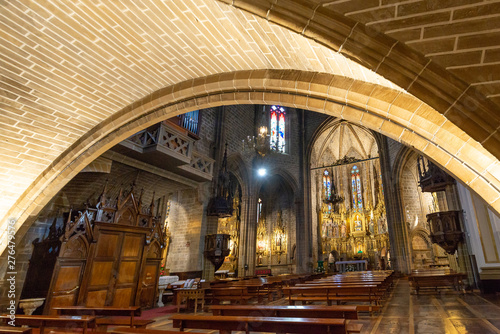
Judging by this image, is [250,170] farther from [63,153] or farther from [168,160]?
[63,153]

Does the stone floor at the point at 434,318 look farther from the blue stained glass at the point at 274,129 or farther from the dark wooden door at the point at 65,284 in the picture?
the blue stained glass at the point at 274,129

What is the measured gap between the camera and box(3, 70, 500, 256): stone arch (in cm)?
228

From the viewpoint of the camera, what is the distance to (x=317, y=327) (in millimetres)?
2449

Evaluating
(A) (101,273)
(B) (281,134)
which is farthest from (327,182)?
(A) (101,273)

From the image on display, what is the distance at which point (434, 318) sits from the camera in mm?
4070

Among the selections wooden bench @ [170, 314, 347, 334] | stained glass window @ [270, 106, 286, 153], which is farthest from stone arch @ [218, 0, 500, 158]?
stained glass window @ [270, 106, 286, 153]

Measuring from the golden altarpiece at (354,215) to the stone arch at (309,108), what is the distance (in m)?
16.8

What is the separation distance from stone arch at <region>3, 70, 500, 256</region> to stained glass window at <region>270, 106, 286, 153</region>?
41.5 ft

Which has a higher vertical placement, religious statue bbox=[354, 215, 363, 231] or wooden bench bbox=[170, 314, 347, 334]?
religious statue bbox=[354, 215, 363, 231]

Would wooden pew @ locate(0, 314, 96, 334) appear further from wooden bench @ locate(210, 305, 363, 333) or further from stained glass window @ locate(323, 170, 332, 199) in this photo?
stained glass window @ locate(323, 170, 332, 199)

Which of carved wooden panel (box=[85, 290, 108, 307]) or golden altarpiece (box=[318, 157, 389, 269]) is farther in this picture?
golden altarpiece (box=[318, 157, 389, 269])

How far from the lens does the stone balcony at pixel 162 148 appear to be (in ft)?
24.4

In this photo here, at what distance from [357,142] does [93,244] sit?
70.4 feet

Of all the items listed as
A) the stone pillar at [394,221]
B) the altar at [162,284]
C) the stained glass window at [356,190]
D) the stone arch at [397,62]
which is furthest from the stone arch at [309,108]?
the stained glass window at [356,190]
